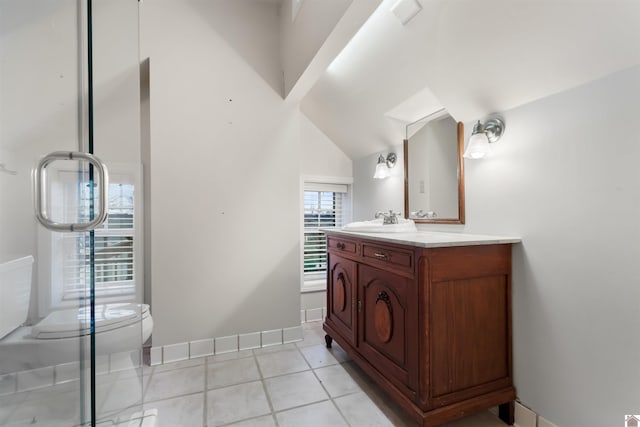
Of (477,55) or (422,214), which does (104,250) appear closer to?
(422,214)

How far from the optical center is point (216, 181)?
7.20 feet

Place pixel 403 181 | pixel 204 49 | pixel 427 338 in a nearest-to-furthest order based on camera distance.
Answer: pixel 427 338 → pixel 204 49 → pixel 403 181

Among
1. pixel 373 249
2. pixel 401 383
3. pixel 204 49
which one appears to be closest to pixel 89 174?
pixel 373 249

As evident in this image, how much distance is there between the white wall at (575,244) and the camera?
1.05 m

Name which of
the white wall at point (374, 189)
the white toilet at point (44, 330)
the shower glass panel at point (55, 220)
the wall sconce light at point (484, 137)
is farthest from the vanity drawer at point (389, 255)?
the white toilet at point (44, 330)

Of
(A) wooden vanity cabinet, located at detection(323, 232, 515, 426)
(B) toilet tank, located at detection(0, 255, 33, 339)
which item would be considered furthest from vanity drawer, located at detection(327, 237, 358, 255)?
(B) toilet tank, located at detection(0, 255, 33, 339)

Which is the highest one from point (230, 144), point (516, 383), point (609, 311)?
point (230, 144)

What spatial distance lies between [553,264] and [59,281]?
221 centimetres

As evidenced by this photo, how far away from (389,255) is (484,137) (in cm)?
84

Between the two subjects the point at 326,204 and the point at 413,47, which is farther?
the point at 326,204

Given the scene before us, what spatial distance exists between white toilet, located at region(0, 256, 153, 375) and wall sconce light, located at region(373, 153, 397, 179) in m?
2.13

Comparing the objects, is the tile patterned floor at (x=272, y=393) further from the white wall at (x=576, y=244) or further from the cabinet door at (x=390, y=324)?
the white wall at (x=576, y=244)

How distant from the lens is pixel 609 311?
110 centimetres

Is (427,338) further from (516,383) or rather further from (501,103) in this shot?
(501,103)
